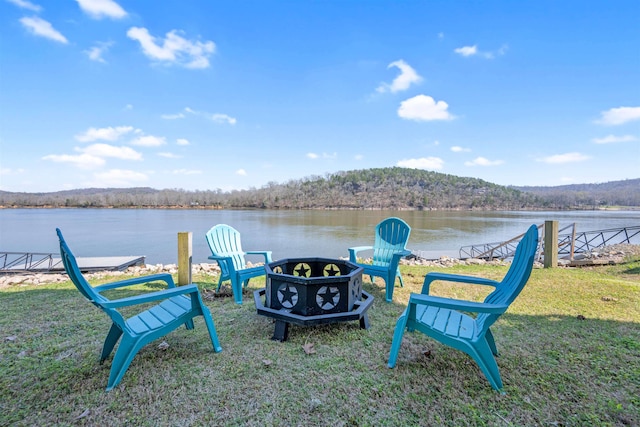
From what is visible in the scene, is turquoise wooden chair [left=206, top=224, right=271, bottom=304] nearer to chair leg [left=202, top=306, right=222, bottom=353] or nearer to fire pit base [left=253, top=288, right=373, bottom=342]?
fire pit base [left=253, top=288, right=373, bottom=342]

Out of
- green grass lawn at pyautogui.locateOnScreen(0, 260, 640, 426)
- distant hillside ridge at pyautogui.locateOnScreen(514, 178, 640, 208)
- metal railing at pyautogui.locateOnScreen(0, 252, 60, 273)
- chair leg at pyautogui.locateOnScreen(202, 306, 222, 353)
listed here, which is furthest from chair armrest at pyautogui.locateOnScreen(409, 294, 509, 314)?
distant hillside ridge at pyautogui.locateOnScreen(514, 178, 640, 208)

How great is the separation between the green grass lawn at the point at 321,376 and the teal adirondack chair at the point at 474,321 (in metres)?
0.19

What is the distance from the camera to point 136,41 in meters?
8.01

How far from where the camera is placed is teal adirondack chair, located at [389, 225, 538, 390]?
173 cm

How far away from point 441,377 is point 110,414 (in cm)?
194

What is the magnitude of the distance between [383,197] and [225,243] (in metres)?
53.3

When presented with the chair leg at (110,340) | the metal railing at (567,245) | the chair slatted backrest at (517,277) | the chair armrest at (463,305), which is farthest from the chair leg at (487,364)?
the metal railing at (567,245)

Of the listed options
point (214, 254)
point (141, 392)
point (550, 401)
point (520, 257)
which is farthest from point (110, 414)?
point (520, 257)

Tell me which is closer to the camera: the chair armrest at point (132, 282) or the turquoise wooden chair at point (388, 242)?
the chair armrest at point (132, 282)

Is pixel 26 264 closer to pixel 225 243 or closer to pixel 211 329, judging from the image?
pixel 225 243

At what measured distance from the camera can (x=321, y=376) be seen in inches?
75.5

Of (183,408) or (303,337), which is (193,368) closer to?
(183,408)

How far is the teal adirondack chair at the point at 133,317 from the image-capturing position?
171cm

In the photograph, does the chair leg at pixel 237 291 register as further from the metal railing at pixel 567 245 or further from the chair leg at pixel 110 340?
the metal railing at pixel 567 245
